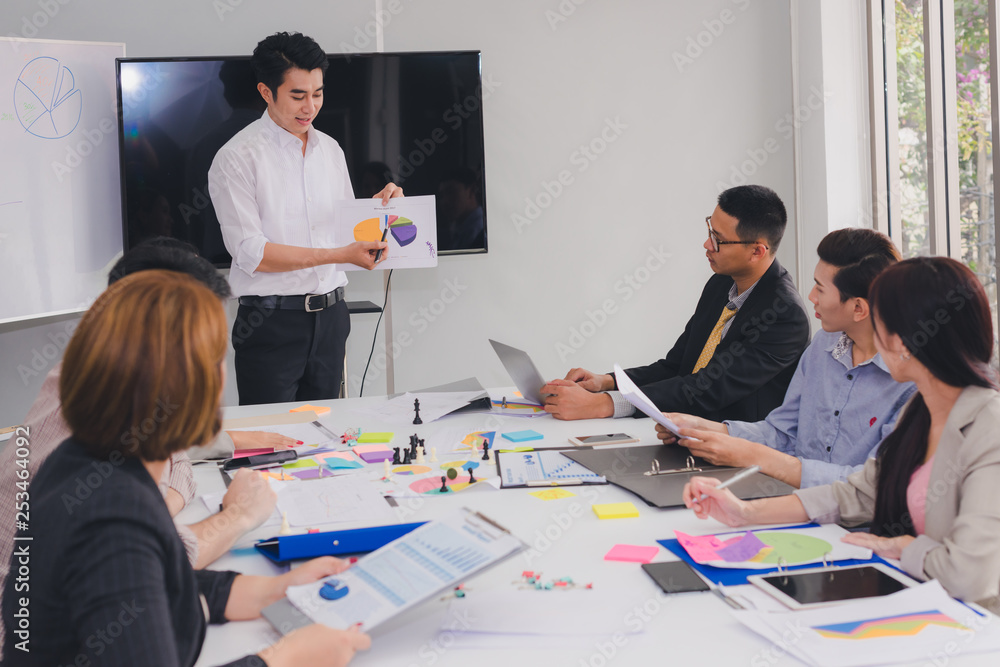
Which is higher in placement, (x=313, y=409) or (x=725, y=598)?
(x=313, y=409)

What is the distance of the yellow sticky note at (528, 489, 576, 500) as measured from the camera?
5.10ft

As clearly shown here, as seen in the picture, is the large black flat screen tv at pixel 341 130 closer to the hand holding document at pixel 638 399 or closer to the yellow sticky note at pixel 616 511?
the hand holding document at pixel 638 399

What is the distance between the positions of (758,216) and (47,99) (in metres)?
2.85

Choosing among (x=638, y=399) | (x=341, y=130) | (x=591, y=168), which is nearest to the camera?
(x=638, y=399)

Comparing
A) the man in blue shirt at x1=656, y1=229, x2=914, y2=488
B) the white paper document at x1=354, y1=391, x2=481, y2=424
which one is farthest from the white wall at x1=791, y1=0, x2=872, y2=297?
the white paper document at x1=354, y1=391, x2=481, y2=424

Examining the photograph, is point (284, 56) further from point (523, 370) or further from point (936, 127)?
point (936, 127)

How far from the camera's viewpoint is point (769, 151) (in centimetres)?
425

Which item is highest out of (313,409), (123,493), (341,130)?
(341,130)

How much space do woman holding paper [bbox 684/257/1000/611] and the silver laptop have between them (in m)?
0.99

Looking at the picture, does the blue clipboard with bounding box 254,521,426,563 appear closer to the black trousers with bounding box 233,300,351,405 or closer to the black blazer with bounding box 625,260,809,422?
the black blazer with bounding box 625,260,809,422

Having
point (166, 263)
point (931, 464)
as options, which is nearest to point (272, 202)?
point (166, 263)

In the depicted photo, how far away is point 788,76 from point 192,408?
4087mm

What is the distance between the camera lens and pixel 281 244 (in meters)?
2.82

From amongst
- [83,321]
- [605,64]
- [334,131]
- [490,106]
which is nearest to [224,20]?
[334,131]
